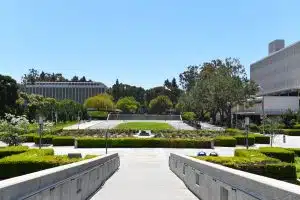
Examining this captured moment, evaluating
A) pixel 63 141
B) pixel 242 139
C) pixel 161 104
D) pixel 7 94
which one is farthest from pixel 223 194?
pixel 161 104

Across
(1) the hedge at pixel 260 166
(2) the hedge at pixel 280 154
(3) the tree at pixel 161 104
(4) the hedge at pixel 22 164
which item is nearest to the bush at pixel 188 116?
(3) the tree at pixel 161 104

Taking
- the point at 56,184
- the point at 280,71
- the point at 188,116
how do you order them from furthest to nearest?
1. the point at 188,116
2. the point at 280,71
3. the point at 56,184

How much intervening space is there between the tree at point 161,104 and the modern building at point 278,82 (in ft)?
150

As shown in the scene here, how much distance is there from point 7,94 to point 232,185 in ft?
274

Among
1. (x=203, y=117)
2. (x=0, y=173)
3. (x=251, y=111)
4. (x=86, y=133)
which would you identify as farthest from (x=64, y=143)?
(x=203, y=117)

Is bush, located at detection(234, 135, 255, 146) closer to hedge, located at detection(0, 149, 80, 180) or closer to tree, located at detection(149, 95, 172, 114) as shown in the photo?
hedge, located at detection(0, 149, 80, 180)

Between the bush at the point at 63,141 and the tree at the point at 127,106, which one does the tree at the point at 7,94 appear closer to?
the bush at the point at 63,141

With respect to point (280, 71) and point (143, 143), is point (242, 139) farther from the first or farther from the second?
point (280, 71)

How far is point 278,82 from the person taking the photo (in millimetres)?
116562

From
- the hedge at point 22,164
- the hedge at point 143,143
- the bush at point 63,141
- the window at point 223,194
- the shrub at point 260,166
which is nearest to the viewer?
the window at point 223,194

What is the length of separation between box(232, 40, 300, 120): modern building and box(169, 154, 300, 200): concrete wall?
3014 inches

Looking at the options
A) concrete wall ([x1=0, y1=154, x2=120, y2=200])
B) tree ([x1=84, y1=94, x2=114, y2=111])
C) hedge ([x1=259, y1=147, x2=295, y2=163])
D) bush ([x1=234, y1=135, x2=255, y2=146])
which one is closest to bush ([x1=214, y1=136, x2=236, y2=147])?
bush ([x1=234, y1=135, x2=255, y2=146])

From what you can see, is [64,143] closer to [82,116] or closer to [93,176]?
[93,176]

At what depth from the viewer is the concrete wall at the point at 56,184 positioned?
6.13 m
